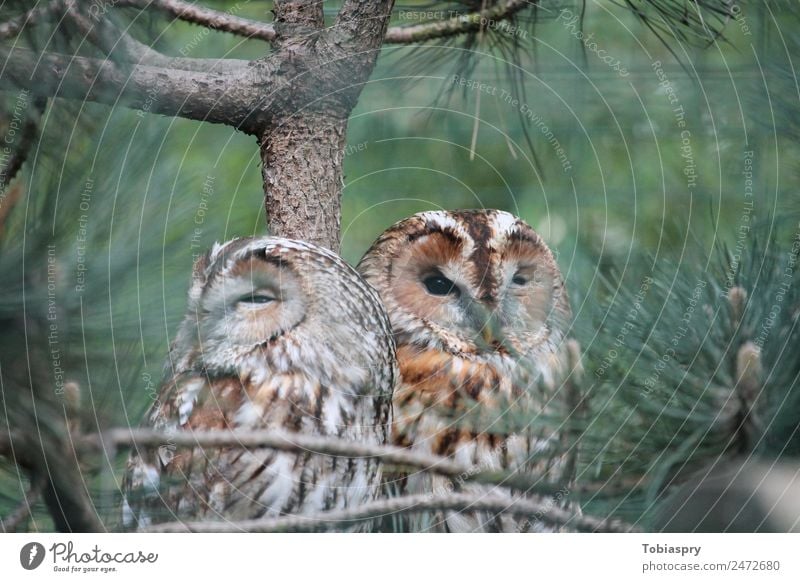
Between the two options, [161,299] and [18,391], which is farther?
[161,299]

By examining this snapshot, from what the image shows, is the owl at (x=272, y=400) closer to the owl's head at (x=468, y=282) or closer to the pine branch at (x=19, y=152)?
the owl's head at (x=468, y=282)

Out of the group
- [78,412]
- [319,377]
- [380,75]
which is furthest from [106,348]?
[380,75]

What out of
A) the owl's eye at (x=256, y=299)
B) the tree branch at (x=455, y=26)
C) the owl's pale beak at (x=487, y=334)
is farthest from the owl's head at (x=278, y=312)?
the tree branch at (x=455, y=26)

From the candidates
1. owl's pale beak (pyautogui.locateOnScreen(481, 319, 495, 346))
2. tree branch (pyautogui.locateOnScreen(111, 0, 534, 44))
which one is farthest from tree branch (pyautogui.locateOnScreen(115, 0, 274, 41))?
owl's pale beak (pyautogui.locateOnScreen(481, 319, 495, 346))

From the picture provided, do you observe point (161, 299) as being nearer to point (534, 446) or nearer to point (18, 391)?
point (18, 391)

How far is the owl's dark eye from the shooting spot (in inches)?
34.2

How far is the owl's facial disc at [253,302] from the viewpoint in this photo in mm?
803

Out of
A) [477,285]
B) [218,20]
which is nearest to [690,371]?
[477,285]

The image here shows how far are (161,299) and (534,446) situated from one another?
353 mm

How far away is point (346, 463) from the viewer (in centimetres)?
83

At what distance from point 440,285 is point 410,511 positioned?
21 centimetres

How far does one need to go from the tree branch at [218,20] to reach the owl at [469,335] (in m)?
0.22

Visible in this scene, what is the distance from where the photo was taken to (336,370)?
0.84m
